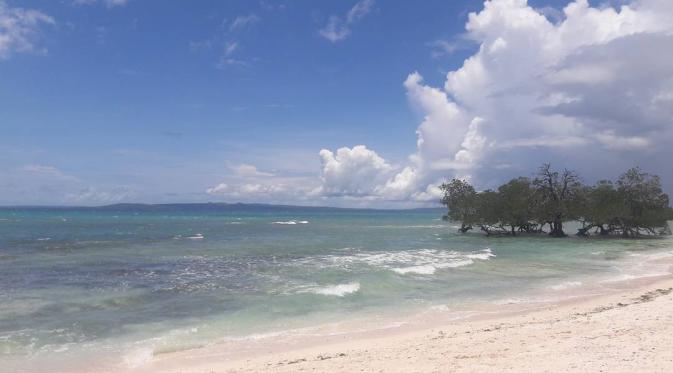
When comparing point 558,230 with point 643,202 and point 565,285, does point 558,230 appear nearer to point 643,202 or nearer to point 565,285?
point 643,202

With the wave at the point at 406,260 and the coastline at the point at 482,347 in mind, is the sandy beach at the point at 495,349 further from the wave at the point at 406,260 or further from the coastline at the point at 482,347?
the wave at the point at 406,260

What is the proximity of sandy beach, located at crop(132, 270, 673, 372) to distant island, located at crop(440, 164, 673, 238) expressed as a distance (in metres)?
47.3

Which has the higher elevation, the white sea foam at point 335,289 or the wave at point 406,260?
the white sea foam at point 335,289

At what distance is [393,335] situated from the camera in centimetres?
1438

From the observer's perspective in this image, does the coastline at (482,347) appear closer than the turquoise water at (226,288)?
Yes

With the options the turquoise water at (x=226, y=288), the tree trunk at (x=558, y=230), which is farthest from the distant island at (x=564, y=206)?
the turquoise water at (x=226, y=288)

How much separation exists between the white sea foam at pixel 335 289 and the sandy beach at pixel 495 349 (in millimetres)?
6334

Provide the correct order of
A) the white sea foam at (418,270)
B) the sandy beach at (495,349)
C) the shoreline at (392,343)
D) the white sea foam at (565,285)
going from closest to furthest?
1. the sandy beach at (495,349)
2. the shoreline at (392,343)
3. the white sea foam at (565,285)
4. the white sea foam at (418,270)

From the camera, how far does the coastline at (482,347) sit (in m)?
9.89

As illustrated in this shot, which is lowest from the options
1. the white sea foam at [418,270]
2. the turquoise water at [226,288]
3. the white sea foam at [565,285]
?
the turquoise water at [226,288]

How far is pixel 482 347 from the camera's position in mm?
11594

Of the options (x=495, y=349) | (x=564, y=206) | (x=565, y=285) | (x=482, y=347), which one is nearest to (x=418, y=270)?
(x=565, y=285)

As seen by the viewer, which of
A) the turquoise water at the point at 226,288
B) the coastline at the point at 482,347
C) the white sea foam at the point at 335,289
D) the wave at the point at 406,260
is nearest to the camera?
the coastline at the point at 482,347

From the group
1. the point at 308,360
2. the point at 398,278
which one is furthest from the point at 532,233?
the point at 308,360
